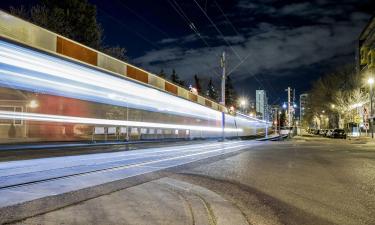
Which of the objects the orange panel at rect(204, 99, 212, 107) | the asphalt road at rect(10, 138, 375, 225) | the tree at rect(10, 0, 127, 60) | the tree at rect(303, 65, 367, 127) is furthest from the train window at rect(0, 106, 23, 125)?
the tree at rect(303, 65, 367, 127)

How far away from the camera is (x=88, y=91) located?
13758mm

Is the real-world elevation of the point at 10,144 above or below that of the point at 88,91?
below

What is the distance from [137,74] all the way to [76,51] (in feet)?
17.6

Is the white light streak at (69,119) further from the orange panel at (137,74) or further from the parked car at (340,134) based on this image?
the parked car at (340,134)

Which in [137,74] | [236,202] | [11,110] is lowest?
[236,202]

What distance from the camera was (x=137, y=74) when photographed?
18.3 metres

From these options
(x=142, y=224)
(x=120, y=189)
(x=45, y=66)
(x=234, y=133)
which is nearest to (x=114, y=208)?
(x=142, y=224)

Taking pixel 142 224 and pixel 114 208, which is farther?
pixel 114 208

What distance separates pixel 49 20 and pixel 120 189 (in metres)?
43.1

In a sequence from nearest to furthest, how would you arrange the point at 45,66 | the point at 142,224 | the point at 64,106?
the point at 142,224, the point at 45,66, the point at 64,106

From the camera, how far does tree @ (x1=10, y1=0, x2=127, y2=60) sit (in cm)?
4701

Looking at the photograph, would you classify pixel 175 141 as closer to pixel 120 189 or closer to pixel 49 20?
pixel 120 189

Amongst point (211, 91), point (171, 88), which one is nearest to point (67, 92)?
point (171, 88)

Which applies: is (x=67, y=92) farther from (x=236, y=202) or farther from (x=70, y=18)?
(x=70, y=18)
